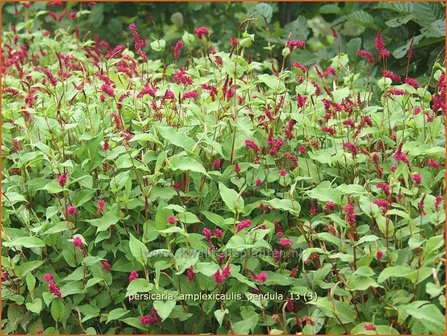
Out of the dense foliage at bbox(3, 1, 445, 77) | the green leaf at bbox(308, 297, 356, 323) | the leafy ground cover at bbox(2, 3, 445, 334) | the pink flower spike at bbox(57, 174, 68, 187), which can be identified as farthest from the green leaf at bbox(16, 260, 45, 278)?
the dense foliage at bbox(3, 1, 445, 77)

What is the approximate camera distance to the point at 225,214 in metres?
2.63

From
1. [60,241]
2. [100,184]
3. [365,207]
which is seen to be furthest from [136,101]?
[365,207]

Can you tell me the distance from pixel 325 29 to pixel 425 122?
6.02m

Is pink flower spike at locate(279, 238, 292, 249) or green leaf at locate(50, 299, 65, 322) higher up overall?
pink flower spike at locate(279, 238, 292, 249)

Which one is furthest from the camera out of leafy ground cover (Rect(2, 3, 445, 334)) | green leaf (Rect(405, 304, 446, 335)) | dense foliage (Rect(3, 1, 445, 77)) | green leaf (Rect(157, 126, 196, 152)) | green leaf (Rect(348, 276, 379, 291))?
dense foliage (Rect(3, 1, 445, 77))

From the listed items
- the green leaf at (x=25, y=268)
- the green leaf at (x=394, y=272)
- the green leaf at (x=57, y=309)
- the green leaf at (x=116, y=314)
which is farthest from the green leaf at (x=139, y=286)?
the green leaf at (x=394, y=272)

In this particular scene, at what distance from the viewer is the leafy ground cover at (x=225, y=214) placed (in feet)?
7.34

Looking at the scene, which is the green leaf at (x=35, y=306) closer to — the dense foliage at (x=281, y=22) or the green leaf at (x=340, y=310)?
the green leaf at (x=340, y=310)

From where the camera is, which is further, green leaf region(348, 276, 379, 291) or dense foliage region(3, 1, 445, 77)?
dense foliage region(3, 1, 445, 77)

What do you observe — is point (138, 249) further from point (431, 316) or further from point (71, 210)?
point (431, 316)

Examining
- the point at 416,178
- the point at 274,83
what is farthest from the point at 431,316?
the point at 274,83

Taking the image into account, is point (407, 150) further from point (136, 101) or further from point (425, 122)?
point (136, 101)

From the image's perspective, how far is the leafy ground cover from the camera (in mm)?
2238

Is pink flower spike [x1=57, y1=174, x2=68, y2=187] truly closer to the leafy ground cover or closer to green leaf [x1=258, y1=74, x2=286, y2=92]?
the leafy ground cover
